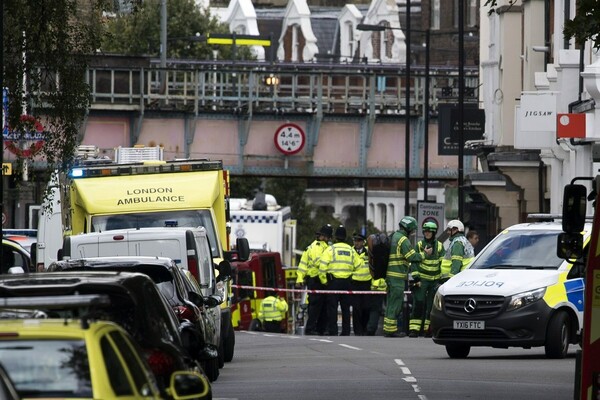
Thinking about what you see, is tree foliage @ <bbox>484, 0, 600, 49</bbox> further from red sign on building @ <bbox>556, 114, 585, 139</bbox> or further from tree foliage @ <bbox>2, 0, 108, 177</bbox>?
red sign on building @ <bbox>556, 114, 585, 139</bbox>

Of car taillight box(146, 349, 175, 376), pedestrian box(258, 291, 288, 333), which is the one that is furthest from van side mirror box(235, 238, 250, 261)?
car taillight box(146, 349, 175, 376)

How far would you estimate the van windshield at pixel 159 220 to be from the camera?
26625mm

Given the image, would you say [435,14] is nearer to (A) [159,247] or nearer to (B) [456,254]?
(B) [456,254]

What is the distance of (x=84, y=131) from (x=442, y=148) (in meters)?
10.1

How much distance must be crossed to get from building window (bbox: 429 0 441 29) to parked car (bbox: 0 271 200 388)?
88438 millimetres

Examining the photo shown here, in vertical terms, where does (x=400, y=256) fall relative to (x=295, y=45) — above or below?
below

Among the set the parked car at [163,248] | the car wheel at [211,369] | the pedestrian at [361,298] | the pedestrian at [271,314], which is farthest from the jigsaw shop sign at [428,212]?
the car wheel at [211,369]

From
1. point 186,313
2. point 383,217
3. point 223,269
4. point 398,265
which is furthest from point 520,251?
point 383,217

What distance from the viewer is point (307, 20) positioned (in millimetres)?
126125

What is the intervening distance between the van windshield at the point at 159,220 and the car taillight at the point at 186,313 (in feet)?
32.6

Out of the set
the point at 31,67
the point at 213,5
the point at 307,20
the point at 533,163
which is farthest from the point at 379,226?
the point at 31,67

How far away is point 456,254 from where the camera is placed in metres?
29.2

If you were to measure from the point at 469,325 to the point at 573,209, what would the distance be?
357 inches

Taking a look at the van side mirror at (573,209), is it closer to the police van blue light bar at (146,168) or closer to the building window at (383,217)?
the police van blue light bar at (146,168)
